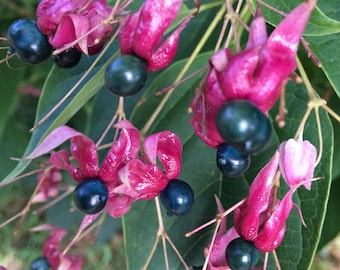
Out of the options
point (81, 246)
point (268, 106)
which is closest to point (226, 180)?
point (268, 106)

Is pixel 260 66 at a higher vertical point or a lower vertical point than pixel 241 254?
higher

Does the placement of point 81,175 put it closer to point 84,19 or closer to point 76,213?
point 84,19

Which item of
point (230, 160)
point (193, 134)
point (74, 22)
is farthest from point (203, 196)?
point (74, 22)

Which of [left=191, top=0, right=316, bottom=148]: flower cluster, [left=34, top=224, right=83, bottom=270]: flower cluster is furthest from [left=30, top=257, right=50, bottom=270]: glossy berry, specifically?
[left=191, top=0, right=316, bottom=148]: flower cluster

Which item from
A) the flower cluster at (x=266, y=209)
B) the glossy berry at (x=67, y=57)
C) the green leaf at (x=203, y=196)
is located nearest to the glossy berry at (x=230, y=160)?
the flower cluster at (x=266, y=209)

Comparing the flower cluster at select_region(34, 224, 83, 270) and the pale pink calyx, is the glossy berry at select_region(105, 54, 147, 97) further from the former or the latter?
the flower cluster at select_region(34, 224, 83, 270)

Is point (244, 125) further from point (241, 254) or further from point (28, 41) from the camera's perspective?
point (28, 41)
